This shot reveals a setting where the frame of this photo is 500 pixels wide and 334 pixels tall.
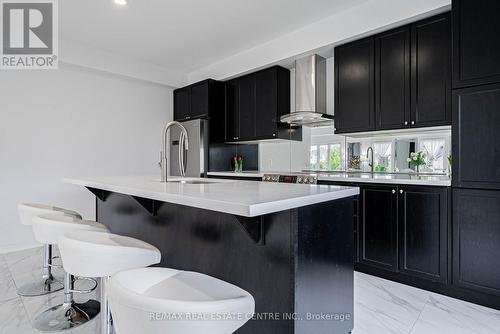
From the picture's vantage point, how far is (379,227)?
2512mm

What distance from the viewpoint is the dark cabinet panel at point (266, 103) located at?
383 cm

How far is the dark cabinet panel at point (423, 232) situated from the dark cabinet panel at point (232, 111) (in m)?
2.61

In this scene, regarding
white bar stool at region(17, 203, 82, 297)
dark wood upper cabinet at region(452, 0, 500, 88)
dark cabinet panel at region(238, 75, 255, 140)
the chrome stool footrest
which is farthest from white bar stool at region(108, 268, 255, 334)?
dark cabinet panel at region(238, 75, 255, 140)

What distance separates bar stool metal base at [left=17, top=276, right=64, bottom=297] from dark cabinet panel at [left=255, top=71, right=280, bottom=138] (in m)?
2.80

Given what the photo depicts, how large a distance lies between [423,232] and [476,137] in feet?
2.68

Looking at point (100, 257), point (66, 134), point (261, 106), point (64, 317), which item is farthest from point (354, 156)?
point (66, 134)

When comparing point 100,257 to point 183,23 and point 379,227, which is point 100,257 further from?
point 183,23

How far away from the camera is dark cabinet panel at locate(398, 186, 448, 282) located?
7.18ft

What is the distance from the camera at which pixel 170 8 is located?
9.64 ft

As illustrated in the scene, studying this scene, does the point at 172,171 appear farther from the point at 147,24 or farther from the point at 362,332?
the point at 362,332

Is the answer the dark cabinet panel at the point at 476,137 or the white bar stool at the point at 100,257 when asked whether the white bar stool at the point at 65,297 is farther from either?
the dark cabinet panel at the point at 476,137

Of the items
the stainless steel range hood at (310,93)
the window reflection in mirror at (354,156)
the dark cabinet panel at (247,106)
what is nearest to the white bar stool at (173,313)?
the window reflection in mirror at (354,156)

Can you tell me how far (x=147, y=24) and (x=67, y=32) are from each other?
1082 millimetres

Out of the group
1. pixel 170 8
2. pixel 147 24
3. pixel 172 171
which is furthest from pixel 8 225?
pixel 170 8
